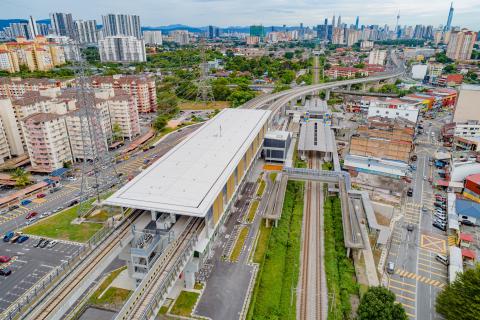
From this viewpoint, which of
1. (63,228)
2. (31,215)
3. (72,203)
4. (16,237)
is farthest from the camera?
(72,203)

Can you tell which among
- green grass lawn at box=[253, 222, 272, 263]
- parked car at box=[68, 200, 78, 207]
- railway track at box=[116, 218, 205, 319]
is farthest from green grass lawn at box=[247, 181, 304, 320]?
parked car at box=[68, 200, 78, 207]

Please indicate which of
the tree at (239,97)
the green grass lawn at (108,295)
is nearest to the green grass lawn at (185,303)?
the green grass lawn at (108,295)

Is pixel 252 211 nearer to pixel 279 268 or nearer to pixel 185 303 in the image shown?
pixel 279 268

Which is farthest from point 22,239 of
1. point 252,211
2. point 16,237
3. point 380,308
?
point 380,308

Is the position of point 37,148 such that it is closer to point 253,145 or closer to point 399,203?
point 253,145

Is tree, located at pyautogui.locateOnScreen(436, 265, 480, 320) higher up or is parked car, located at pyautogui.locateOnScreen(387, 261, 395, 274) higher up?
tree, located at pyautogui.locateOnScreen(436, 265, 480, 320)

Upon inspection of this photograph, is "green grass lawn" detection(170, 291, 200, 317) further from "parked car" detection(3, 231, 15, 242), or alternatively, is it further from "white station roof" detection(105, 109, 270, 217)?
"parked car" detection(3, 231, 15, 242)

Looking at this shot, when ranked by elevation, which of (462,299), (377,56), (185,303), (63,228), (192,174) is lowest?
(63,228)
